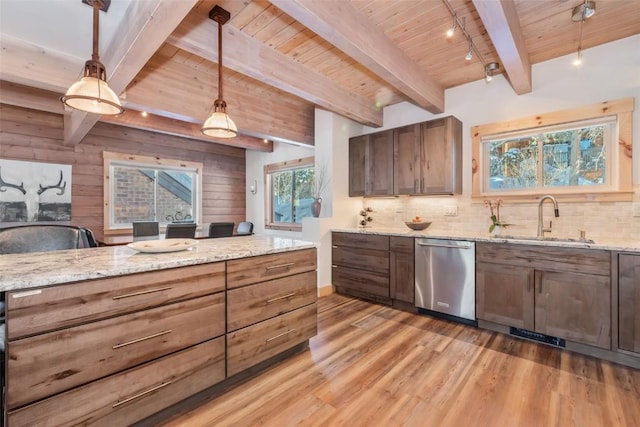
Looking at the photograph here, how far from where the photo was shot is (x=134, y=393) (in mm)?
1440

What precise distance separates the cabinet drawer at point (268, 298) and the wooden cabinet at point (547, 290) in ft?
5.63

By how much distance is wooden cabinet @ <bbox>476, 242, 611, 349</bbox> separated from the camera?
7.39 ft

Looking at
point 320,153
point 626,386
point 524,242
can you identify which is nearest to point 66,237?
point 320,153

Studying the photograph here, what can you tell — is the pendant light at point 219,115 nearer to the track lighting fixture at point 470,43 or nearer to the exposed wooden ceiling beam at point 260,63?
the exposed wooden ceiling beam at point 260,63

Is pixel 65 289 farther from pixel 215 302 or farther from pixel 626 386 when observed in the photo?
pixel 626 386

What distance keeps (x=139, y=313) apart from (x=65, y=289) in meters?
0.33

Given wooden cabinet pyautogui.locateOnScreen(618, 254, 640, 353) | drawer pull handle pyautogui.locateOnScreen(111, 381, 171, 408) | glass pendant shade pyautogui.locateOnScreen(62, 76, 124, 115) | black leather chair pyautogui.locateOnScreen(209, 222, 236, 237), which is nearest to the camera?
drawer pull handle pyautogui.locateOnScreen(111, 381, 171, 408)

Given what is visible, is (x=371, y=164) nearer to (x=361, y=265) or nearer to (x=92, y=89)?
(x=361, y=265)

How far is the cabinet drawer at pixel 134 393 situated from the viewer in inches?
48.0

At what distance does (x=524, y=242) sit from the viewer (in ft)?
8.41

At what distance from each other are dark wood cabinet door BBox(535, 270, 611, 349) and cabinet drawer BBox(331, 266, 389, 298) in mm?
1491

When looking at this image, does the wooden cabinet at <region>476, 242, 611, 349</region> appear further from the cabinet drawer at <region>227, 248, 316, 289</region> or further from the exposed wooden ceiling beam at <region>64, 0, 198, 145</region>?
the exposed wooden ceiling beam at <region>64, 0, 198, 145</region>

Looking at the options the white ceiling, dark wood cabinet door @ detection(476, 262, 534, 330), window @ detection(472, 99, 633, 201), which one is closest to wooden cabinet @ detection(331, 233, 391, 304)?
dark wood cabinet door @ detection(476, 262, 534, 330)

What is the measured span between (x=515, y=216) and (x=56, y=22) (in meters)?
4.52
